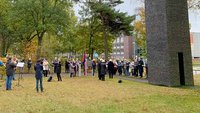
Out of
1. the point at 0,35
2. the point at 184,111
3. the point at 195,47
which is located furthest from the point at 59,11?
the point at 195,47

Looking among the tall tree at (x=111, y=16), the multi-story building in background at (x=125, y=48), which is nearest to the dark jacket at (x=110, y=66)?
the tall tree at (x=111, y=16)

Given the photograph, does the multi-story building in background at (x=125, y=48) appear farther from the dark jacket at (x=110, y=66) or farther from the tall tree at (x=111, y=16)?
the dark jacket at (x=110, y=66)

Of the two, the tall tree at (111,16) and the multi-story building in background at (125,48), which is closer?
the tall tree at (111,16)

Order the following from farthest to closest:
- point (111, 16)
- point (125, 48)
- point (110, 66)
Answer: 1. point (125, 48)
2. point (111, 16)
3. point (110, 66)

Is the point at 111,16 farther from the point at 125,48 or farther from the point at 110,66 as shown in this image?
the point at 125,48

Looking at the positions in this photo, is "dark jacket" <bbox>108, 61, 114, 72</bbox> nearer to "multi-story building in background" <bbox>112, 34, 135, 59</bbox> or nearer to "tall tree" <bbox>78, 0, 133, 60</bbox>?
"tall tree" <bbox>78, 0, 133, 60</bbox>

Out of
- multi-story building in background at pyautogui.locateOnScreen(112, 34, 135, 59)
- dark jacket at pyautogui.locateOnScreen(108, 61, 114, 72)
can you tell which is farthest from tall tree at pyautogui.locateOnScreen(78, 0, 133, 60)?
multi-story building in background at pyautogui.locateOnScreen(112, 34, 135, 59)

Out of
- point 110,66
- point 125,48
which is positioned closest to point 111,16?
point 110,66

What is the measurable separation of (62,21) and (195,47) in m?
97.1

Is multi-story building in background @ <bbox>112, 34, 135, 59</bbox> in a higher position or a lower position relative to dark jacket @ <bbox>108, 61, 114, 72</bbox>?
higher

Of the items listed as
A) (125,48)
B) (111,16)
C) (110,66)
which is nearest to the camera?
(110,66)

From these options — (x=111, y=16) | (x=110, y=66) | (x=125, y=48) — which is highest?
(x=125, y=48)

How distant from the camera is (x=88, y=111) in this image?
1078 cm

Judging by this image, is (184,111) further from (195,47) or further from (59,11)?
(195,47)
